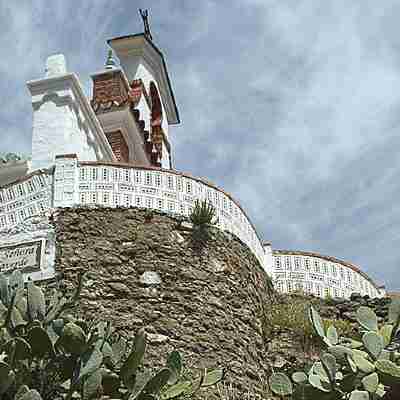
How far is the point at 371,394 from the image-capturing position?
6375 mm

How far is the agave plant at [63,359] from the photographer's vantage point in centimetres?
729

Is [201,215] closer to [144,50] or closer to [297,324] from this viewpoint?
[297,324]

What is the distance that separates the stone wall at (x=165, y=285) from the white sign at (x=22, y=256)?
12.0 inches


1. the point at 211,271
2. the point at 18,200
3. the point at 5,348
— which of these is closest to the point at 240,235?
the point at 211,271

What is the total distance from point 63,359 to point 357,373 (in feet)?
8.26

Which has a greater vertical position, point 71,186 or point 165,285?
point 71,186

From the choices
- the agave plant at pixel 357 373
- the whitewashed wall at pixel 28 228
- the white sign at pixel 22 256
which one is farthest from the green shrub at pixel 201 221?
the agave plant at pixel 357 373

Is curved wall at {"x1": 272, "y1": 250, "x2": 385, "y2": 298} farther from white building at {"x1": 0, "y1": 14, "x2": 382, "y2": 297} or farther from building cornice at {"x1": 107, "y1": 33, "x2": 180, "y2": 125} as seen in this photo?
building cornice at {"x1": 107, "y1": 33, "x2": 180, "y2": 125}

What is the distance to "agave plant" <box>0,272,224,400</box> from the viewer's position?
23.9ft

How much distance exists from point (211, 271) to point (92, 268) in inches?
70.6

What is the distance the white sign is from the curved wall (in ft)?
14.6

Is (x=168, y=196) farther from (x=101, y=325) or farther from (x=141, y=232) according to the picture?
(x=101, y=325)

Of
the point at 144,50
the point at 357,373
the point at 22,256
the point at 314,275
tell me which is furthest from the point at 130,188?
the point at 144,50

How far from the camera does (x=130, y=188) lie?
13.0 m
